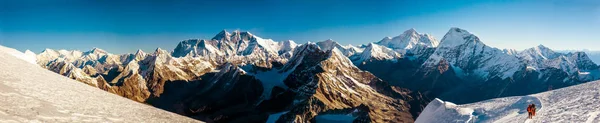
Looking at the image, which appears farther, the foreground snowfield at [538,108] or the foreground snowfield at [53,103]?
the foreground snowfield at [538,108]

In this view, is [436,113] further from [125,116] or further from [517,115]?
[125,116]

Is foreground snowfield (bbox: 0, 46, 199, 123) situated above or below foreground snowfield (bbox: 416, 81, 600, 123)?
above

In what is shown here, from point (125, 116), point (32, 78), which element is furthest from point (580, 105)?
point (32, 78)

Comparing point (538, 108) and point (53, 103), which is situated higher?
point (53, 103)

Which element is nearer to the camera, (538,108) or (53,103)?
(53,103)

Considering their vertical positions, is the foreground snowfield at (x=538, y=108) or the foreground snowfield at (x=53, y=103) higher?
the foreground snowfield at (x=53, y=103)
